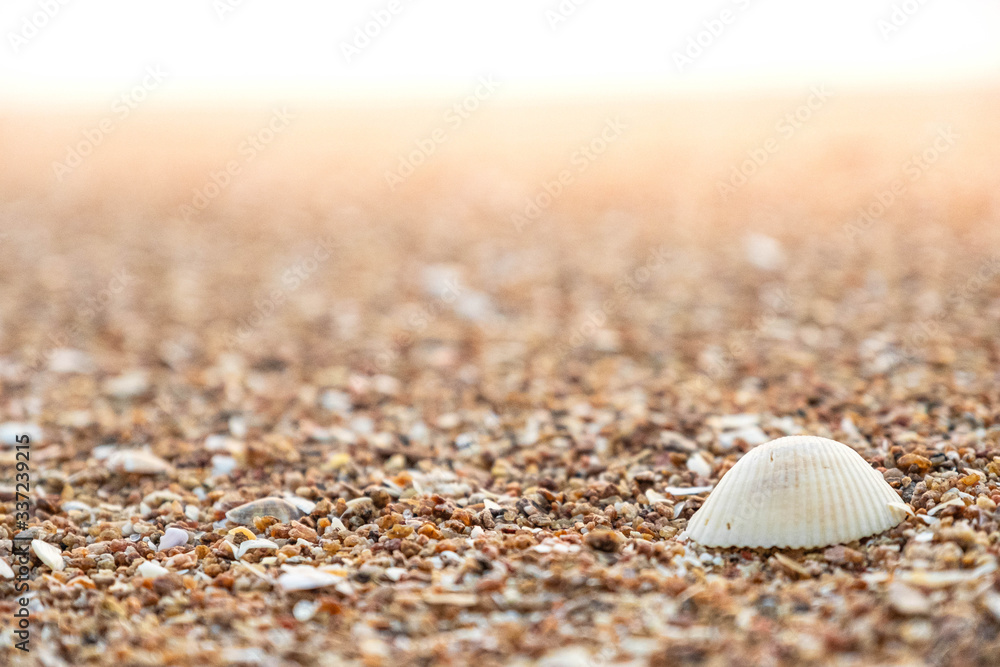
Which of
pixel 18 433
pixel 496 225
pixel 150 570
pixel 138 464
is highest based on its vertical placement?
pixel 496 225

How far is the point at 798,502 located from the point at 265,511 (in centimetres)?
204

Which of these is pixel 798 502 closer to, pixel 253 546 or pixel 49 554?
pixel 253 546

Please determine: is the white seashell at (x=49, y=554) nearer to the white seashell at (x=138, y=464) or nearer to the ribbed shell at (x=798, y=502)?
the white seashell at (x=138, y=464)

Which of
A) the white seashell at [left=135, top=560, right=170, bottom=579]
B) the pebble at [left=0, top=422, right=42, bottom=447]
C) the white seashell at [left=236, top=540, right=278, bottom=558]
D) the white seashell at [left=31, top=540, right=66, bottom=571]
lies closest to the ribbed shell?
the white seashell at [left=236, top=540, right=278, bottom=558]

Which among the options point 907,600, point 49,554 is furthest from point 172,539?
point 907,600

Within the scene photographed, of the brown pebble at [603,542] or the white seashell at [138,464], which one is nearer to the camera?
the brown pebble at [603,542]

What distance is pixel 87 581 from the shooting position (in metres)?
3.06

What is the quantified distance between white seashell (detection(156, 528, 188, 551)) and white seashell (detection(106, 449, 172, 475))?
859 millimetres

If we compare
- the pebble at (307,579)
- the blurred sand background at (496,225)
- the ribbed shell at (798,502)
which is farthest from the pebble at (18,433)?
the ribbed shell at (798,502)

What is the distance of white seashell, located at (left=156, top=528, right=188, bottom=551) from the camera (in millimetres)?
3383

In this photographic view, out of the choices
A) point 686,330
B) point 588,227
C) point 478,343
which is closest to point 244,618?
Answer: point 478,343

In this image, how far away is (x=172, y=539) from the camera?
3402mm

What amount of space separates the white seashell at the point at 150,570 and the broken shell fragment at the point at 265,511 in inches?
17.2

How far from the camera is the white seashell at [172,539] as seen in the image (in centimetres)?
338
